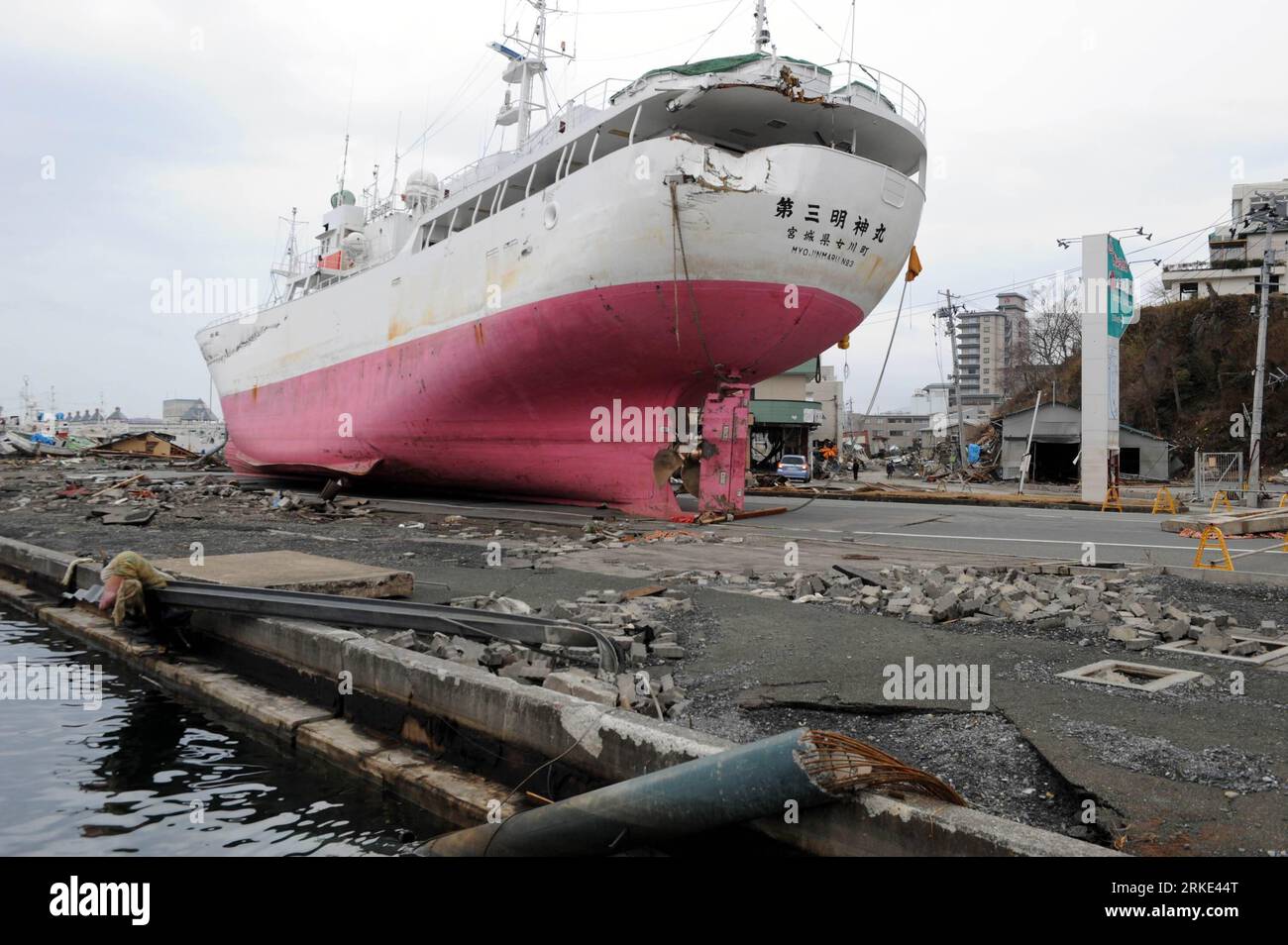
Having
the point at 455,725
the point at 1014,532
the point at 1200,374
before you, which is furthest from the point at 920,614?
the point at 1200,374

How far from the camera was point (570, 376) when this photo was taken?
1535 centimetres

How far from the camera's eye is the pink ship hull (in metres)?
14.1

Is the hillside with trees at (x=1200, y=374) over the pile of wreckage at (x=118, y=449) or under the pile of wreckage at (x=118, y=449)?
over

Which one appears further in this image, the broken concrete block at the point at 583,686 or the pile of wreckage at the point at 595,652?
the pile of wreckage at the point at 595,652

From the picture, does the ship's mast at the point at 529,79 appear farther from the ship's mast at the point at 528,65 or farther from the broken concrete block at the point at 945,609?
the broken concrete block at the point at 945,609

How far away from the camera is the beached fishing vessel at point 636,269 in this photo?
1332 centimetres

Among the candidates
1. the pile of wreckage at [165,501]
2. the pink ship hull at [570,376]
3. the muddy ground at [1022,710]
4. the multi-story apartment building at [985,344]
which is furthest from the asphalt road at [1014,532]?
the multi-story apartment building at [985,344]

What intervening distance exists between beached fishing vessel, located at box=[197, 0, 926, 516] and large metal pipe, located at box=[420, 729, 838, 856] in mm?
11352

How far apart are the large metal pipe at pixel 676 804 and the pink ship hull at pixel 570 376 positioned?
11.4 m

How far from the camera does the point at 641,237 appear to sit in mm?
13422
